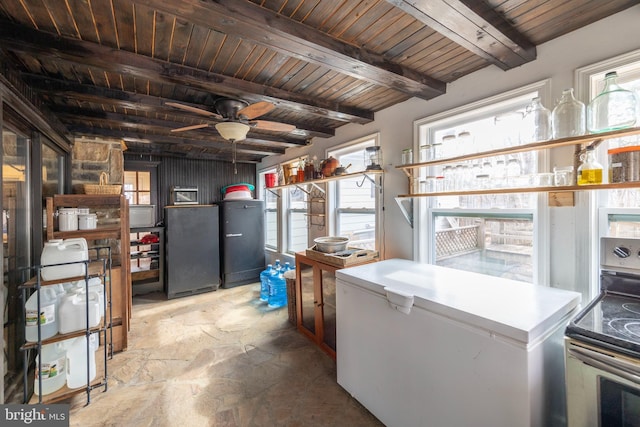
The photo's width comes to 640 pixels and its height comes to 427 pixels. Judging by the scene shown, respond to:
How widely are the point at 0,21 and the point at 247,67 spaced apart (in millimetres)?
1186

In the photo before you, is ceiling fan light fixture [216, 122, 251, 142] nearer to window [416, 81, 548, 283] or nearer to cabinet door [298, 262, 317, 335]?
cabinet door [298, 262, 317, 335]

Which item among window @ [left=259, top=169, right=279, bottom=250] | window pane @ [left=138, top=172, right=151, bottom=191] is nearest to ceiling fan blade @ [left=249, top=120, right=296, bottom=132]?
window @ [left=259, top=169, right=279, bottom=250]

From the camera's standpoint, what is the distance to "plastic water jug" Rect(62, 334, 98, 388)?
1.86 meters

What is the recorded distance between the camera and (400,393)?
4.83 ft

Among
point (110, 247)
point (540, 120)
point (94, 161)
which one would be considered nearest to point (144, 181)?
point (94, 161)

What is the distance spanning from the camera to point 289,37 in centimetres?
135

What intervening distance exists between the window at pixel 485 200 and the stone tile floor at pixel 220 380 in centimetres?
135

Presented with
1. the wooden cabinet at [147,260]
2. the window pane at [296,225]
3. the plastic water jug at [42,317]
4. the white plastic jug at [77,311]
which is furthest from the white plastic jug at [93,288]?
the window pane at [296,225]

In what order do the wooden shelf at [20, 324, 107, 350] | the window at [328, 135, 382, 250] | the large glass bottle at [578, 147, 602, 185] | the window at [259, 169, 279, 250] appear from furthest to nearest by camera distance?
the window at [259, 169, 279, 250]
the window at [328, 135, 382, 250]
the wooden shelf at [20, 324, 107, 350]
the large glass bottle at [578, 147, 602, 185]

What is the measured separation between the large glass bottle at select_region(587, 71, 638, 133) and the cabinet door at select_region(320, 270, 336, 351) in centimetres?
182

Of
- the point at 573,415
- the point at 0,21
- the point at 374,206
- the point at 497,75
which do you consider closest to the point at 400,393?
the point at 573,415

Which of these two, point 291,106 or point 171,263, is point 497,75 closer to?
point 291,106

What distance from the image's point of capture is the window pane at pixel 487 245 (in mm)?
1753

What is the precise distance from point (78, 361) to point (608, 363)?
291 centimetres
